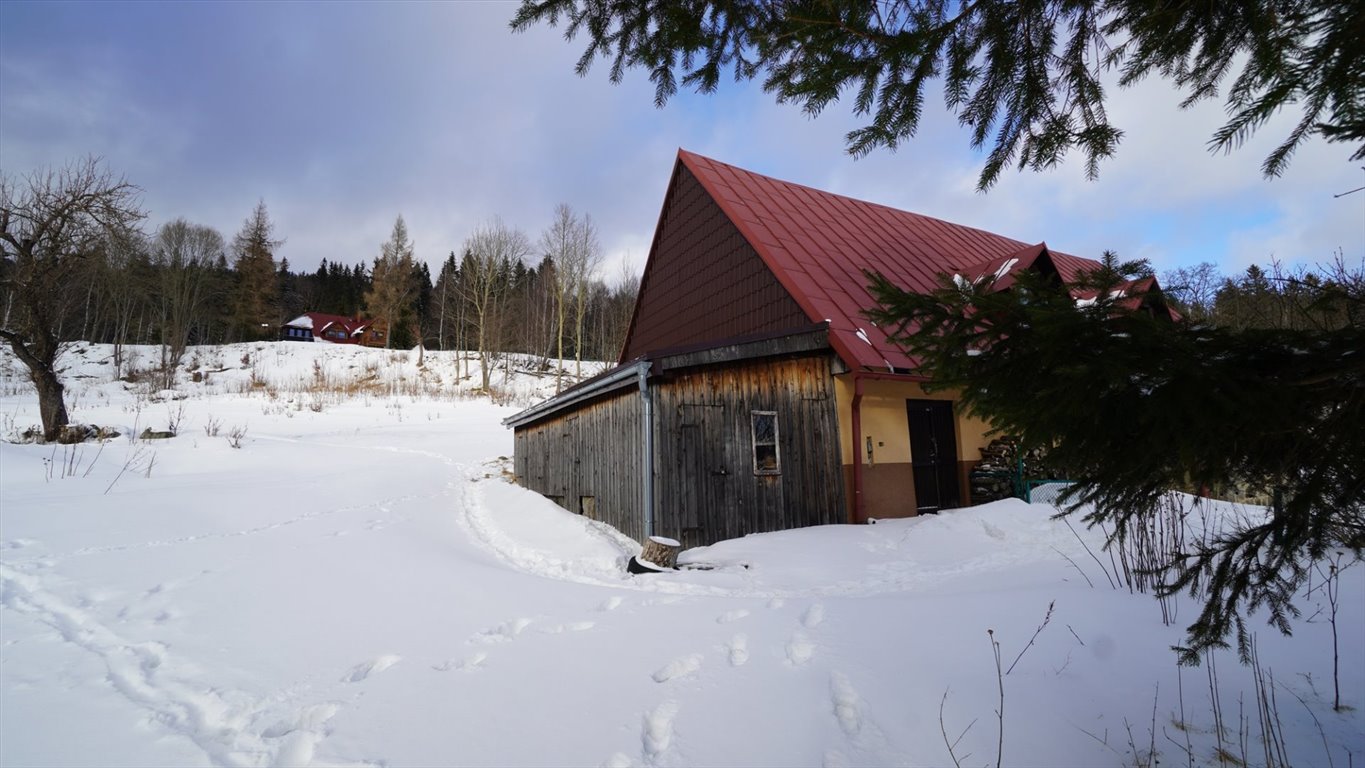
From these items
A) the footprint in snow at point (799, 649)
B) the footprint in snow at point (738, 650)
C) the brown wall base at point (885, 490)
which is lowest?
the footprint in snow at point (738, 650)

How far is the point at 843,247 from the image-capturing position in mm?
11023

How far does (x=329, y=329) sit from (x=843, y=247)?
54.0 meters

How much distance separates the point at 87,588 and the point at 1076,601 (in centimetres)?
815

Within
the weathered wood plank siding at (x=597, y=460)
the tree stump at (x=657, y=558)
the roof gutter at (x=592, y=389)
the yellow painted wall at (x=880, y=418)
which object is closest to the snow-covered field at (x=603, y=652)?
the tree stump at (x=657, y=558)

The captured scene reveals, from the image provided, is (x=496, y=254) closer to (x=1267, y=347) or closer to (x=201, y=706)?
(x=201, y=706)

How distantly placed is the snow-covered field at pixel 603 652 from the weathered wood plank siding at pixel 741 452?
659mm

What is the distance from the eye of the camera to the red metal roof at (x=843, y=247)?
8398 millimetres

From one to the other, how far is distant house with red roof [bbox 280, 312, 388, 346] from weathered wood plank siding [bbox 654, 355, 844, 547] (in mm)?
43442

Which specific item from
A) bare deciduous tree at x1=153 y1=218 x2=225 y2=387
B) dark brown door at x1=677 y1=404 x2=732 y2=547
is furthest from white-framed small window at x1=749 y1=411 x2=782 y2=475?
bare deciduous tree at x1=153 y1=218 x2=225 y2=387

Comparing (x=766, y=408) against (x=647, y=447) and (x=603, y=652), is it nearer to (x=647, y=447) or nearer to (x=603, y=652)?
(x=647, y=447)

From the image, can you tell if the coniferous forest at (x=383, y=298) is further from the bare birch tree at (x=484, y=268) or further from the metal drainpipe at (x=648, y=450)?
the metal drainpipe at (x=648, y=450)

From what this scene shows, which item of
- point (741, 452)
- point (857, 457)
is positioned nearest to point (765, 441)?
point (741, 452)

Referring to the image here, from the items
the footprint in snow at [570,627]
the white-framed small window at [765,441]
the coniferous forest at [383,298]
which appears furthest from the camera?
the coniferous forest at [383,298]

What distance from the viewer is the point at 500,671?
3.38 m
